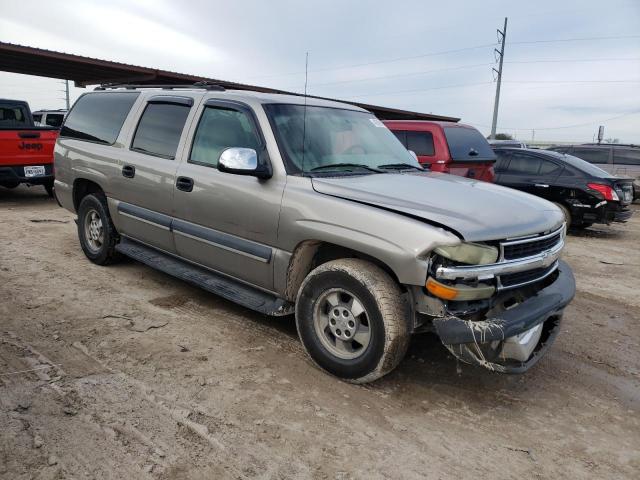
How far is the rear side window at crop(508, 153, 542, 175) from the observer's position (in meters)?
9.83

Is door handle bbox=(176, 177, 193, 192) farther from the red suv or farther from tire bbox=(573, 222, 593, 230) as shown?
tire bbox=(573, 222, 593, 230)

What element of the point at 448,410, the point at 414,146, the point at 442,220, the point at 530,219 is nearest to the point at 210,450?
the point at 448,410

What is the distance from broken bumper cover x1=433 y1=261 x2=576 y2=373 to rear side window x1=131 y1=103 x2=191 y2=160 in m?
2.81

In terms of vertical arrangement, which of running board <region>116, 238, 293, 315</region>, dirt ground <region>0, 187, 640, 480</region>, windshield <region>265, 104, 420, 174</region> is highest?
windshield <region>265, 104, 420, 174</region>

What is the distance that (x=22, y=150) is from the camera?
9031 millimetres

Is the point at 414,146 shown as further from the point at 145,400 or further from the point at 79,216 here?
the point at 145,400

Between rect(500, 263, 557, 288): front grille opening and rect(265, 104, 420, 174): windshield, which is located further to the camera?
rect(265, 104, 420, 174): windshield

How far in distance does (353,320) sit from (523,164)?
8094 mm

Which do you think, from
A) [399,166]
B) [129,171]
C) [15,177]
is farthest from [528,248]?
[15,177]

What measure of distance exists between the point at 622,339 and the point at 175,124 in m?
4.30

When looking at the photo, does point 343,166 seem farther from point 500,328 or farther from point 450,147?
point 450,147

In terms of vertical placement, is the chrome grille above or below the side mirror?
below

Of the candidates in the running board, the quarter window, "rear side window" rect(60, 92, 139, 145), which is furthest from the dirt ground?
the quarter window

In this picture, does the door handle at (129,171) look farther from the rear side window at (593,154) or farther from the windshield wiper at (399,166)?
the rear side window at (593,154)
